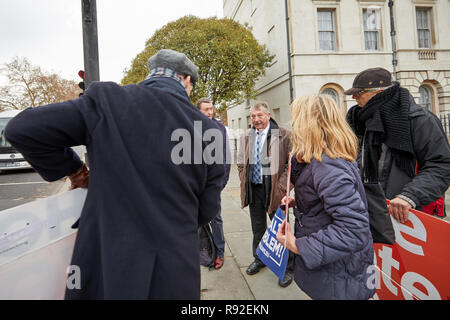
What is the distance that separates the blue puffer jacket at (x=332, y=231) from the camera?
4.55ft

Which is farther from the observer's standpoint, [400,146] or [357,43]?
[357,43]

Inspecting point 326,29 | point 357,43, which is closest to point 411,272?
point 326,29

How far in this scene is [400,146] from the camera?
2.00 m

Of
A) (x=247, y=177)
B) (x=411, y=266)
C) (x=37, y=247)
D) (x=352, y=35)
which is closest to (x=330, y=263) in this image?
(x=411, y=266)

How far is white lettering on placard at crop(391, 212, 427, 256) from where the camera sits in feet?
5.71

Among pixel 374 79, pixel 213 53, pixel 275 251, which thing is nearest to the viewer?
pixel 275 251

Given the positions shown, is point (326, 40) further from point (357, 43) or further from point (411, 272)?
point (411, 272)

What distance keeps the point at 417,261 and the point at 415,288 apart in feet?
0.58

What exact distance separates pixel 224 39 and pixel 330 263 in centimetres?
1500

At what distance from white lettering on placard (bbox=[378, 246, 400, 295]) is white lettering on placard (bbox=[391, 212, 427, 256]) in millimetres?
157


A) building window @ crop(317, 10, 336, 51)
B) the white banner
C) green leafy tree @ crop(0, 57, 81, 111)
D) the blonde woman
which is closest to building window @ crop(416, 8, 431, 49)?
building window @ crop(317, 10, 336, 51)

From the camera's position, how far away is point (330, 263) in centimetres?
153

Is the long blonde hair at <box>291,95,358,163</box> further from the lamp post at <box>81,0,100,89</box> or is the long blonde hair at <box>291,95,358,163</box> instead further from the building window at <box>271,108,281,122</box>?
the building window at <box>271,108,281,122</box>

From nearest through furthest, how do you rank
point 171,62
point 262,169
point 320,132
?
1. point 171,62
2. point 320,132
3. point 262,169
